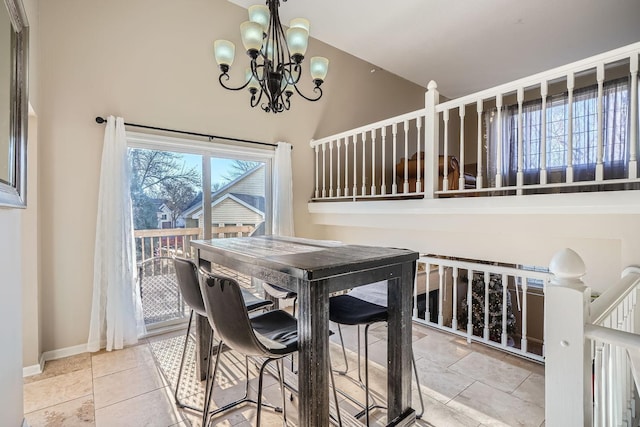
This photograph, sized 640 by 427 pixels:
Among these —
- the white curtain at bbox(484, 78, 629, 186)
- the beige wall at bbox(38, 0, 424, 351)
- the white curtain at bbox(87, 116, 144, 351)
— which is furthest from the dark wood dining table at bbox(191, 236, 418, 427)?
the white curtain at bbox(484, 78, 629, 186)

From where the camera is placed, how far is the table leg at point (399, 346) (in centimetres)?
173

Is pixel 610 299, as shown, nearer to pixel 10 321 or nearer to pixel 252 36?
pixel 252 36

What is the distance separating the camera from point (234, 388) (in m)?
2.21

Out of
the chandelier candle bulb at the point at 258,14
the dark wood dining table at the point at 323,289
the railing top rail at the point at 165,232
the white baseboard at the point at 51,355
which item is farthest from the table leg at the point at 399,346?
the white baseboard at the point at 51,355

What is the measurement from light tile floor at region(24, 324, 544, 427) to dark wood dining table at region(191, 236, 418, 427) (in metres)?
0.40

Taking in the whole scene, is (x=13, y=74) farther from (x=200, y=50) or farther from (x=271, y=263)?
(x=200, y=50)

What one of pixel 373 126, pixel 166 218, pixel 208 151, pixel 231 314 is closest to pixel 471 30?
pixel 373 126

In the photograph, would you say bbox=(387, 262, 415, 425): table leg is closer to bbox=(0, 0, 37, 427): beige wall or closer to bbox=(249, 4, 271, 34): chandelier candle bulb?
bbox=(0, 0, 37, 427): beige wall

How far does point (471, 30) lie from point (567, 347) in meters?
4.25

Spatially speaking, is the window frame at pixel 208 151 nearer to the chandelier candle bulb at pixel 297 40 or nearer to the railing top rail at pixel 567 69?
the chandelier candle bulb at pixel 297 40

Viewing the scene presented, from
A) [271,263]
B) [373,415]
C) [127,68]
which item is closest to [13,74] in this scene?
[271,263]

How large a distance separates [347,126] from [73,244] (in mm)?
3583

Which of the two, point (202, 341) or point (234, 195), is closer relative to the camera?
point (202, 341)

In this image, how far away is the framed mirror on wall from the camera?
126 centimetres
